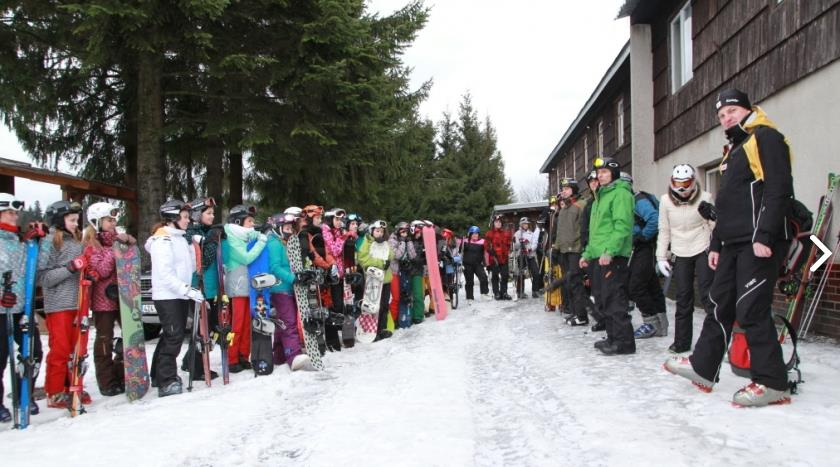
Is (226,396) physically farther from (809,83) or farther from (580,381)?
(809,83)

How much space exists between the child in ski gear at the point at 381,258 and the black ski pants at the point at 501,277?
5104 millimetres

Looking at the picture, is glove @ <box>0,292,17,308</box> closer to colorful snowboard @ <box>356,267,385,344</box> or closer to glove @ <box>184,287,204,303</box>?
glove @ <box>184,287,204,303</box>

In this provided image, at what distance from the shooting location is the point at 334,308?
7836mm

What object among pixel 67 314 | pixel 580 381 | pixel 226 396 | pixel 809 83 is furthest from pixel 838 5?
pixel 67 314

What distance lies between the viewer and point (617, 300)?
233 inches

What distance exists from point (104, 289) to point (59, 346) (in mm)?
613

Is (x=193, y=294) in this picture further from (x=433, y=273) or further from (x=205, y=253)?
(x=433, y=273)

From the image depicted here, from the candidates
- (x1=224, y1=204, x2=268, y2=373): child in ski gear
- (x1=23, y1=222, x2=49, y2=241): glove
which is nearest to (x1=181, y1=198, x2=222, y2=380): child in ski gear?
(x1=224, y1=204, x2=268, y2=373): child in ski gear

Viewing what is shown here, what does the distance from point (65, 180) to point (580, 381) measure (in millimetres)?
11149

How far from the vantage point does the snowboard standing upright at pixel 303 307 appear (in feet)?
20.7

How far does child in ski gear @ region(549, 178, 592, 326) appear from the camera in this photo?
332 inches

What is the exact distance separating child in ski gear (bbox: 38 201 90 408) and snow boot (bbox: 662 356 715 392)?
195 inches

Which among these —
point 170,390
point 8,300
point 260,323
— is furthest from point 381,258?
point 8,300

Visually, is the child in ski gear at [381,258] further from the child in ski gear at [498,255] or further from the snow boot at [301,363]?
the child in ski gear at [498,255]
